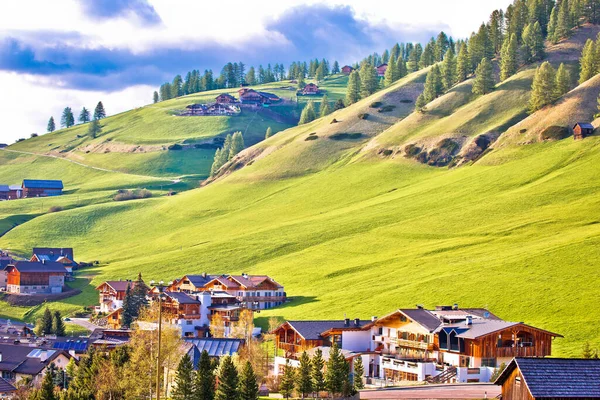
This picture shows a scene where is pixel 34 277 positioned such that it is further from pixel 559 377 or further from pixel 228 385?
pixel 559 377

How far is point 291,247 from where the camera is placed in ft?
495

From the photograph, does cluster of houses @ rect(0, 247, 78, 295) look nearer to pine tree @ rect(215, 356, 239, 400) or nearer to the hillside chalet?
the hillside chalet

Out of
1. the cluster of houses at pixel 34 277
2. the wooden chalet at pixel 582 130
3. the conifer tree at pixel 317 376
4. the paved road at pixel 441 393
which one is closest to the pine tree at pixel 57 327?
the cluster of houses at pixel 34 277

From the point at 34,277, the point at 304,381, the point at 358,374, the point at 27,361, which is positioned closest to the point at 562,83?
the point at 34,277

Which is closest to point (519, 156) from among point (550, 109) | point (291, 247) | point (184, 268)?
point (550, 109)

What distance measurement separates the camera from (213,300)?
4926 inches

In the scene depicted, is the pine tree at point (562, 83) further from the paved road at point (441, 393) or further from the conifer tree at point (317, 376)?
the paved road at point (441, 393)

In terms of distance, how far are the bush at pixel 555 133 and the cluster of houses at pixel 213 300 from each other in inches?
3008

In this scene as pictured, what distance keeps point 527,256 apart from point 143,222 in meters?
111

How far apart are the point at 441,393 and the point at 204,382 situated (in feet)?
58.6

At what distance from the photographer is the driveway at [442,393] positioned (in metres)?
54.0

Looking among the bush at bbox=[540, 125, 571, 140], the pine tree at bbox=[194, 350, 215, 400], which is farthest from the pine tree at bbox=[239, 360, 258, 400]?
the bush at bbox=[540, 125, 571, 140]

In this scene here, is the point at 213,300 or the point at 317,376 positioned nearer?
the point at 317,376

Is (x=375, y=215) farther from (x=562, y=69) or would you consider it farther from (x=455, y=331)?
(x=455, y=331)
